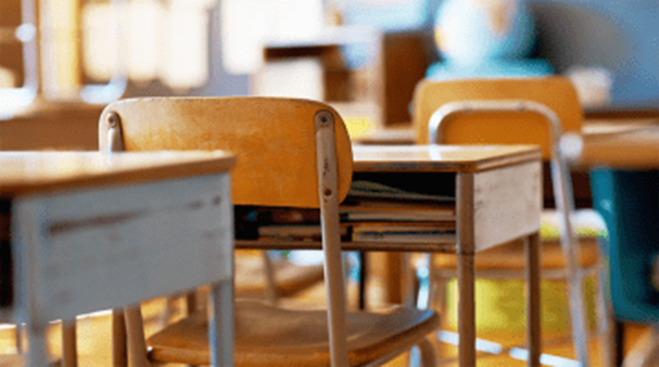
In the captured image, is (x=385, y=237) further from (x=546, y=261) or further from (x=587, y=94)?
(x=587, y=94)

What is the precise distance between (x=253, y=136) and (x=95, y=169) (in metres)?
0.43

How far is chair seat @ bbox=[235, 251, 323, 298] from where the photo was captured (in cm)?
340

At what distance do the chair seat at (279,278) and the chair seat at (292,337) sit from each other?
1861 mm

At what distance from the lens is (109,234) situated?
82 cm

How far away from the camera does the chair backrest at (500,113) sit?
2.18 meters

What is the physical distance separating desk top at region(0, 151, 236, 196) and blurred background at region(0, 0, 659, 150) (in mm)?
2820

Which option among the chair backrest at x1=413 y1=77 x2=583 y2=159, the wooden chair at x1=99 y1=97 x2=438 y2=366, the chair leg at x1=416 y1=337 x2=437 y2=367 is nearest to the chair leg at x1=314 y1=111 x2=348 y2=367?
the wooden chair at x1=99 y1=97 x2=438 y2=366

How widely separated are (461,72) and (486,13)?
11.9 inches

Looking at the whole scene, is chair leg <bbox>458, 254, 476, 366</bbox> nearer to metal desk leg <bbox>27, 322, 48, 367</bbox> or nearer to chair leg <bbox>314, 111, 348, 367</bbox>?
chair leg <bbox>314, 111, 348, 367</bbox>

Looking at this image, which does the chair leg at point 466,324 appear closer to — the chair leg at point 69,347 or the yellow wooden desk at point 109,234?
the yellow wooden desk at point 109,234

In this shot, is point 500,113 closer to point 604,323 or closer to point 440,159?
point 604,323

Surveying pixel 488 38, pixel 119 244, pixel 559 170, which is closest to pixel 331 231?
pixel 119 244

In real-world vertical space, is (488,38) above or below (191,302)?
above

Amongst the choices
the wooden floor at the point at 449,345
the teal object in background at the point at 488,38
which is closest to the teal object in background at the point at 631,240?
the wooden floor at the point at 449,345
